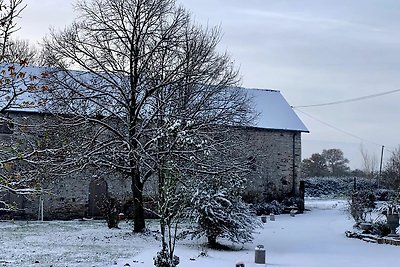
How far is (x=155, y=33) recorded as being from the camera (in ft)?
66.4

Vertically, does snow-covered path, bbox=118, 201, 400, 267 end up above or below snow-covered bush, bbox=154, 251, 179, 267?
below

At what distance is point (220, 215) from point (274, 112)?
62.4ft

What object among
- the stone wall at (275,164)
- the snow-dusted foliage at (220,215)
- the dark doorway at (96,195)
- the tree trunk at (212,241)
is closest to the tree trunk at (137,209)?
the snow-dusted foliage at (220,215)

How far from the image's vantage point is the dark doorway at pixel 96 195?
28156mm

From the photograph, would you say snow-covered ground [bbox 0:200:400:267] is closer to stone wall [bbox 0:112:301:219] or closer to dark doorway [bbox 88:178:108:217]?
stone wall [bbox 0:112:301:219]

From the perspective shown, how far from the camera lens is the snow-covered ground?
527 inches

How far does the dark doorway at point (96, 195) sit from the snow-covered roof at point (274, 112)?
31.5 ft

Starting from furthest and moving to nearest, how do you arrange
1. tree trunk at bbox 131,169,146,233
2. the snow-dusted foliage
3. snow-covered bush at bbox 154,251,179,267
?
1. tree trunk at bbox 131,169,146,233
2. the snow-dusted foliage
3. snow-covered bush at bbox 154,251,179,267

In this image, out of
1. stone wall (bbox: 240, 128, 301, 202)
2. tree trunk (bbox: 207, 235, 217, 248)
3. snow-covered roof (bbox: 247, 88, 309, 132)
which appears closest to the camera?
tree trunk (bbox: 207, 235, 217, 248)

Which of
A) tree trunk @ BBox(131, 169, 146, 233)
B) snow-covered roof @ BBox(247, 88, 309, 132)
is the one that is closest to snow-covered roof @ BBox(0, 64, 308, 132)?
snow-covered roof @ BBox(247, 88, 309, 132)

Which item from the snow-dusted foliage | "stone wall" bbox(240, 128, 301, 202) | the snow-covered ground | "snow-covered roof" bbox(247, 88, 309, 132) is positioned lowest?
the snow-covered ground

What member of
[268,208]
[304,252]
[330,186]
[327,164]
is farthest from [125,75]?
[327,164]

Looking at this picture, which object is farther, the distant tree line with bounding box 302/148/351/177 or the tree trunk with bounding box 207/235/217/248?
the distant tree line with bounding box 302/148/351/177

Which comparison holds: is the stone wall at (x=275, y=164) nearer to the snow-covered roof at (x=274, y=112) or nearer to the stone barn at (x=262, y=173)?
the stone barn at (x=262, y=173)
